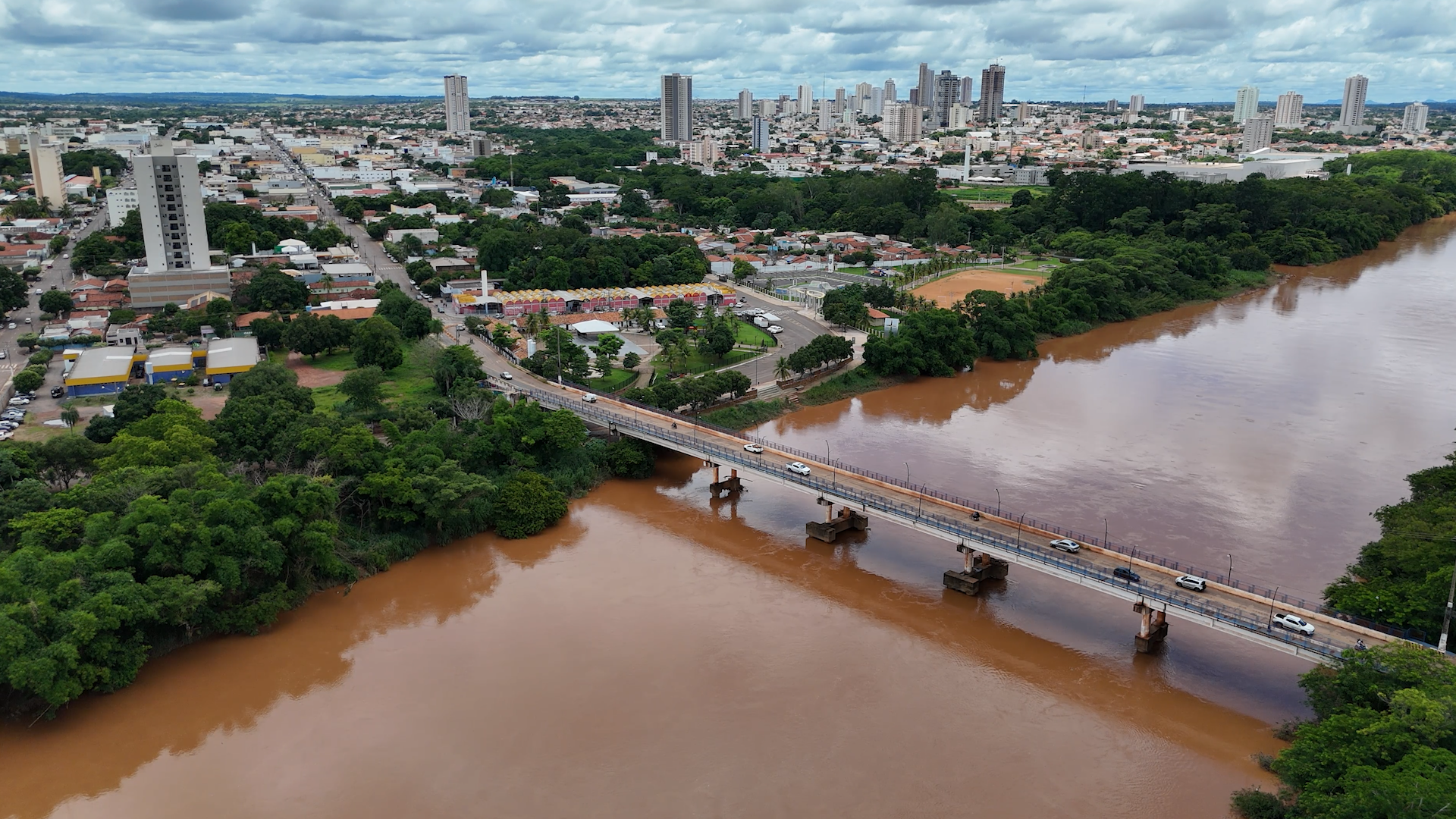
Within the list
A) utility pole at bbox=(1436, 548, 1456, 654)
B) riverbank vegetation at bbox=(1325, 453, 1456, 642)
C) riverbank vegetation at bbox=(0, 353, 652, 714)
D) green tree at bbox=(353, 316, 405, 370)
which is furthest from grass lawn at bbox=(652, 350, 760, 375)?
utility pole at bbox=(1436, 548, 1456, 654)

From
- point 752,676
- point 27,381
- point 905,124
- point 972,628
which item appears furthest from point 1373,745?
point 905,124

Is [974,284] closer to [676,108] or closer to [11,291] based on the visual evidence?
[11,291]

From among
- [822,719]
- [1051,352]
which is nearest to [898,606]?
[822,719]

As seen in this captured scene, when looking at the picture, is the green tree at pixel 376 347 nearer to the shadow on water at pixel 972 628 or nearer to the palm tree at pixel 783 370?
the shadow on water at pixel 972 628

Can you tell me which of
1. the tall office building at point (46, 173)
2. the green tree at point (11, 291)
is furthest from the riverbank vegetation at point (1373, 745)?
the tall office building at point (46, 173)

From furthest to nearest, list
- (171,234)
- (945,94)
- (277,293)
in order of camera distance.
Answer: (945,94)
(171,234)
(277,293)

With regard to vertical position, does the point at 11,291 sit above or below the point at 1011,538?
above
